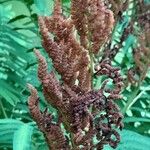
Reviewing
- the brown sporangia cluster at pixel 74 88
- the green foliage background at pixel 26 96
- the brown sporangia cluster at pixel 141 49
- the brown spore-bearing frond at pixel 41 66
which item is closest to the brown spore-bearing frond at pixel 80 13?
the brown sporangia cluster at pixel 74 88

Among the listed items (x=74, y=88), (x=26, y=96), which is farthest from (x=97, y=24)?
(x=26, y=96)

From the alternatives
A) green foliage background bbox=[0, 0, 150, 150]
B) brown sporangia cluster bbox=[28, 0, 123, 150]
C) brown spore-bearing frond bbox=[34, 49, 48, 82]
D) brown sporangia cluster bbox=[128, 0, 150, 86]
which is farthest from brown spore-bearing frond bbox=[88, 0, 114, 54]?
brown sporangia cluster bbox=[128, 0, 150, 86]

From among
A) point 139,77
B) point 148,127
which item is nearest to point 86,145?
point 139,77

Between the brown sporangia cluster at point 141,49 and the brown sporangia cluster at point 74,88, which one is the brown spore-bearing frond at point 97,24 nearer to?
the brown sporangia cluster at point 74,88

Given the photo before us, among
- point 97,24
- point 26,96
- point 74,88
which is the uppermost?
point 97,24

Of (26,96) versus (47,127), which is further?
(26,96)

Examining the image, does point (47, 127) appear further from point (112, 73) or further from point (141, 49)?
point (141, 49)

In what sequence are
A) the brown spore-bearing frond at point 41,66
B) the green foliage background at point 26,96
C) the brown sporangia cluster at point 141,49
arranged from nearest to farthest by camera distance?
the brown spore-bearing frond at point 41,66 → the green foliage background at point 26,96 → the brown sporangia cluster at point 141,49

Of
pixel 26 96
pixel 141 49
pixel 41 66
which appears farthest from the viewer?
pixel 26 96
